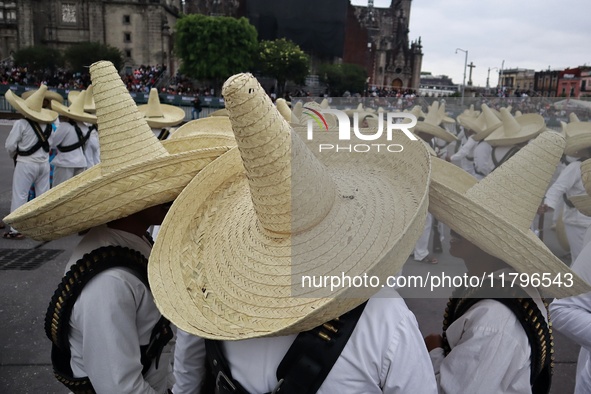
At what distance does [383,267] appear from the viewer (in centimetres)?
127

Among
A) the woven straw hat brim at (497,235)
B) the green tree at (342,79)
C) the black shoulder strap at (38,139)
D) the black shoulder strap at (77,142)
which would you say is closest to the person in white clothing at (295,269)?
the woven straw hat brim at (497,235)

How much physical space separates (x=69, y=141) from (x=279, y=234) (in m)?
6.78

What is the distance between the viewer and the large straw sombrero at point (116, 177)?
1.74m

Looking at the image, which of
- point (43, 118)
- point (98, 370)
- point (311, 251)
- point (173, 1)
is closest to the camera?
point (311, 251)

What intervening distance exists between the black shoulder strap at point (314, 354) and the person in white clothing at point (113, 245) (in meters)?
0.74

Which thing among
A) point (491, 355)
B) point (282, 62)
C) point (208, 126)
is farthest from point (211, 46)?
point (491, 355)

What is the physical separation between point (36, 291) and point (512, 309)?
4.73m

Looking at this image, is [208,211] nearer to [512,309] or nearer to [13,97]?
[512,309]

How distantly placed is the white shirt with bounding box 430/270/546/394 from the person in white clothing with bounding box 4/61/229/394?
45.3 inches

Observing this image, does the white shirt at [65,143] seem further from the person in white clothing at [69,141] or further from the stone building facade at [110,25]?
the stone building facade at [110,25]

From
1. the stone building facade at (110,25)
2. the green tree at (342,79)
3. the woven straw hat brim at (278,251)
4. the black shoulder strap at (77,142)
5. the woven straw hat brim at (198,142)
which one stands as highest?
the stone building facade at (110,25)

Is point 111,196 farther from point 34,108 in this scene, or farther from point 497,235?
point 34,108

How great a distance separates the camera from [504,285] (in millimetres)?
1679

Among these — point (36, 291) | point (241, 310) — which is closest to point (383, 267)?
point (241, 310)
